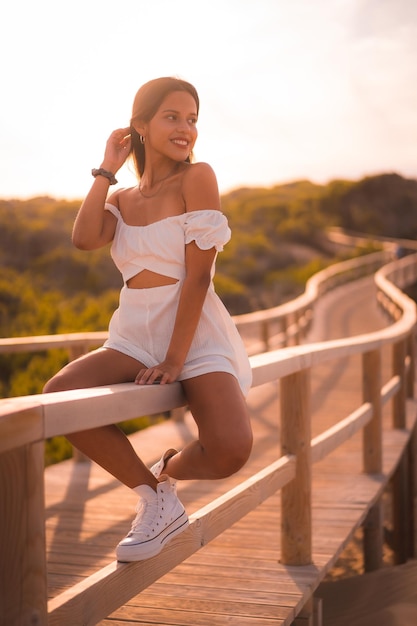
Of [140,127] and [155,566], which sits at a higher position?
[140,127]

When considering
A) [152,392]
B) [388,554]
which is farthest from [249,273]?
[152,392]

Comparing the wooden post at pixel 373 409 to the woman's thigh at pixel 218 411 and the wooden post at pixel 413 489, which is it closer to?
the wooden post at pixel 413 489

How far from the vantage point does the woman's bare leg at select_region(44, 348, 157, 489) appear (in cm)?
254

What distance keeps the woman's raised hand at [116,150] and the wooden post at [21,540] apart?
4.67 ft

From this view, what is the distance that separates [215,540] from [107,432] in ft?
6.75

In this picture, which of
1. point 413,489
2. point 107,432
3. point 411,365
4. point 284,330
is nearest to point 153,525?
point 107,432

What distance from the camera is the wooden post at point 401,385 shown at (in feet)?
24.3

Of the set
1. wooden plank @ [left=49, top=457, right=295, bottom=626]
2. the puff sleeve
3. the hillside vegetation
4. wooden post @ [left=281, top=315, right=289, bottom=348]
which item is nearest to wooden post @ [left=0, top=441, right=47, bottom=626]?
wooden plank @ [left=49, top=457, right=295, bottom=626]

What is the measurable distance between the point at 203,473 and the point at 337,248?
40.0 m

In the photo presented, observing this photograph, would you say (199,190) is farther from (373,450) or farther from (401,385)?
(401,385)

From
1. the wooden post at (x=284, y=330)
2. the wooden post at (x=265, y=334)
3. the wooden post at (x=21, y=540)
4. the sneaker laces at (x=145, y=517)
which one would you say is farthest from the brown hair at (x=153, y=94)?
the wooden post at (x=284, y=330)

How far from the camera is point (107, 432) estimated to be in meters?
2.54

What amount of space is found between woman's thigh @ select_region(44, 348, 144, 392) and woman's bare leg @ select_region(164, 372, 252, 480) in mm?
183

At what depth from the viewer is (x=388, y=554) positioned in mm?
7988
